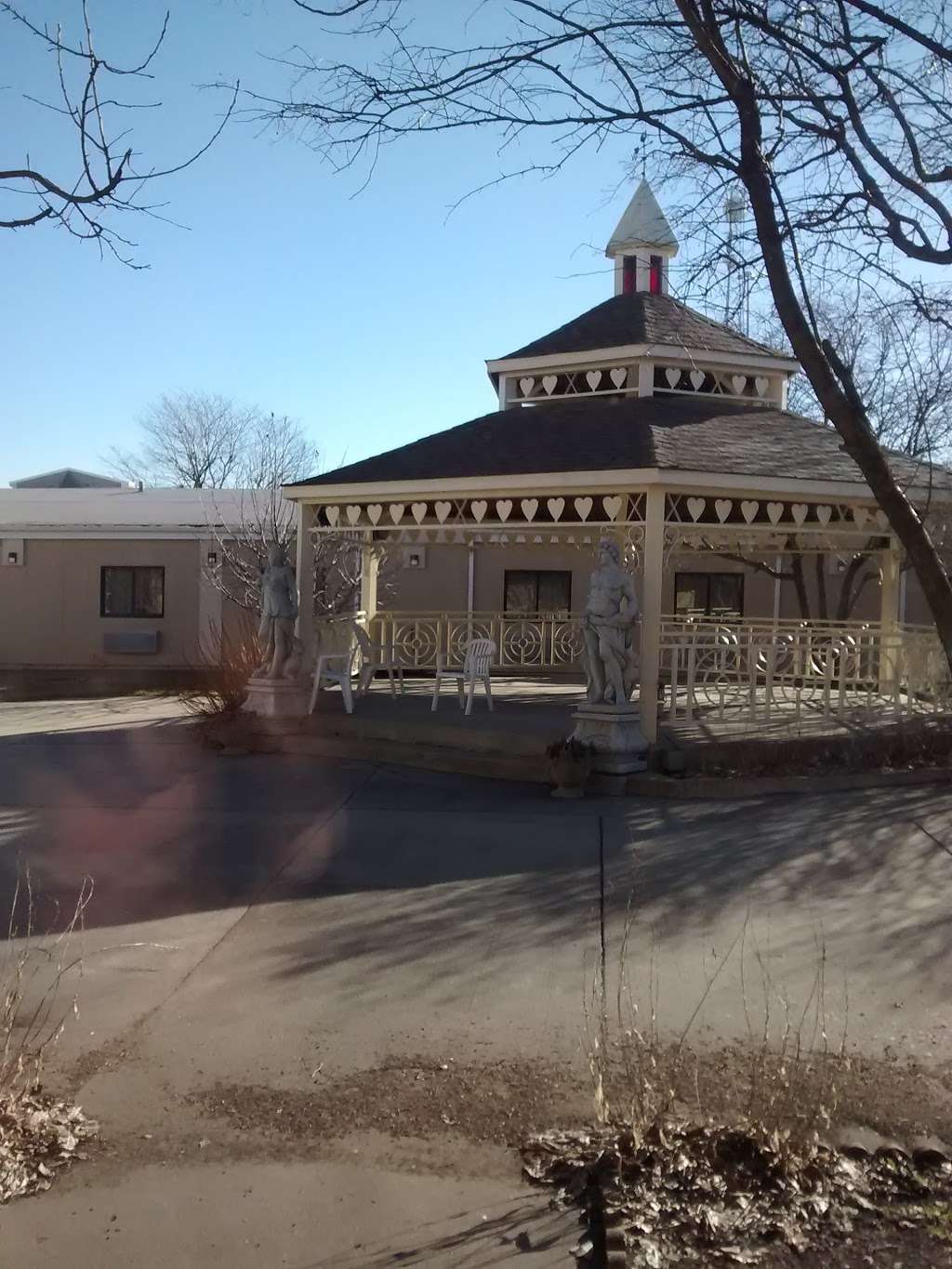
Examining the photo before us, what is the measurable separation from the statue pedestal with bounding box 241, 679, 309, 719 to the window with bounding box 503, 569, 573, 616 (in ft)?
31.1

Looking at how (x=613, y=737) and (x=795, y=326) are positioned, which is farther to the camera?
(x=613, y=737)

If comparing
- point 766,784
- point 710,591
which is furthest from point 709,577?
point 766,784

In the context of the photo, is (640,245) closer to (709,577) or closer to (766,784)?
(709,577)

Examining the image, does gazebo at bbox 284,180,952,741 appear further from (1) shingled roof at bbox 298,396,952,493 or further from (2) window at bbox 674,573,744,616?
(2) window at bbox 674,573,744,616

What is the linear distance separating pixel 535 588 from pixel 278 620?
31.4 ft

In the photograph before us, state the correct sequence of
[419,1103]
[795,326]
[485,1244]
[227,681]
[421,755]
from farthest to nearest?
[227,681] → [421,755] → [795,326] → [419,1103] → [485,1244]

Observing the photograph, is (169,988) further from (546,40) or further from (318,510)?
(318,510)

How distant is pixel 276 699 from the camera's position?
40.3 ft

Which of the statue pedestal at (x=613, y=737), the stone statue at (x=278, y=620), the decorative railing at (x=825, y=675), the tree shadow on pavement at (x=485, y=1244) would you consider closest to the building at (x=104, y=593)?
the stone statue at (x=278, y=620)

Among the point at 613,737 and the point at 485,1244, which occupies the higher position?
the point at 613,737

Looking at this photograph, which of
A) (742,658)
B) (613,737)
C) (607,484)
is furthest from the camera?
(742,658)

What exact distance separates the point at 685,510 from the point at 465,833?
14.5 ft

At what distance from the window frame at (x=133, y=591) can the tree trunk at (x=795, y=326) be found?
1721 cm

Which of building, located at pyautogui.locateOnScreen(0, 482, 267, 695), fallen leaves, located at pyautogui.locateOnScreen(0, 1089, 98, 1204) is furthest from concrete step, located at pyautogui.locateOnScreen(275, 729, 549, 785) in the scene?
building, located at pyautogui.locateOnScreen(0, 482, 267, 695)
